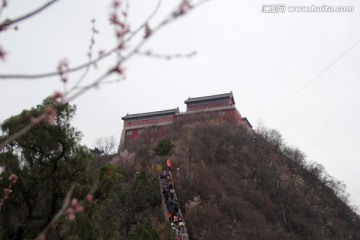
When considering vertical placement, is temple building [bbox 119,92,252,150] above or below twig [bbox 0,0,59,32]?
above

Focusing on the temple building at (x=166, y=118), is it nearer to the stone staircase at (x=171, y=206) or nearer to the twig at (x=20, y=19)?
the stone staircase at (x=171, y=206)

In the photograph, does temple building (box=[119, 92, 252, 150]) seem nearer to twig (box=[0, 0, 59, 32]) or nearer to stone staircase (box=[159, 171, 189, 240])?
stone staircase (box=[159, 171, 189, 240])

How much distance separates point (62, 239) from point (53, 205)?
0.94 metres

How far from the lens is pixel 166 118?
44062 millimetres

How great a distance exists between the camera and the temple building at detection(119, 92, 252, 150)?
4306 cm

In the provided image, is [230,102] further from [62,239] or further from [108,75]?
[108,75]

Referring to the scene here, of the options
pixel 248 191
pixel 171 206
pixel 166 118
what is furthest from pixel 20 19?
pixel 166 118

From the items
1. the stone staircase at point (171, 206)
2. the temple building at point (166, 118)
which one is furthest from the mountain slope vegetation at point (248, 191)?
the temple building at point (166, 118)

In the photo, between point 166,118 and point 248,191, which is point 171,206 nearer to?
point 248,191

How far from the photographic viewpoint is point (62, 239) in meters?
9.10

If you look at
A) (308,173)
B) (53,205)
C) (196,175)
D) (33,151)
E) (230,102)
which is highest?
(230,102)

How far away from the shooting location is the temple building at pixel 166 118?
1695 inches

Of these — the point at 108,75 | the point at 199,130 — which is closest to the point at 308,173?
the point at 199,130

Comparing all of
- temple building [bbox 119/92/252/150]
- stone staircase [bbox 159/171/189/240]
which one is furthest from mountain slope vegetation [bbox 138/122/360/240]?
temple building [bbox 119/92/252/150]
